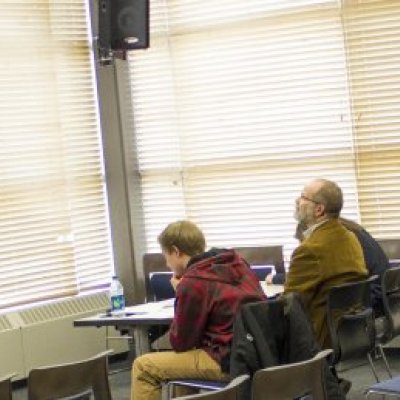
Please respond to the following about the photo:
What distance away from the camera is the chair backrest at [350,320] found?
175 inches

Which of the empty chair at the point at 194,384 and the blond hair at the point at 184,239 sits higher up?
the blond hair at the point at 184,239

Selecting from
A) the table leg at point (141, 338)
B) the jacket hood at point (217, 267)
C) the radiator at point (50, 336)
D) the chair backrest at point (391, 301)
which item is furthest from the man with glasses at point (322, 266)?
the radiator at point (50, 336)

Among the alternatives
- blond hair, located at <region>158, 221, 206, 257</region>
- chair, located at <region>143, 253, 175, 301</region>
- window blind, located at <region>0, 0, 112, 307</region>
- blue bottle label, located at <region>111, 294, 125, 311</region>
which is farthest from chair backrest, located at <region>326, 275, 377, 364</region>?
window blind, located at <region>0, 0, 112, 307</region>

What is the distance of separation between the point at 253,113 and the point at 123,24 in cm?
124

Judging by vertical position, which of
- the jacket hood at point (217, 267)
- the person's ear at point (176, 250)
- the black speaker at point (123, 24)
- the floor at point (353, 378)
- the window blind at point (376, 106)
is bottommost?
the floor at point (353, 378)

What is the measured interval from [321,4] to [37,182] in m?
2.53

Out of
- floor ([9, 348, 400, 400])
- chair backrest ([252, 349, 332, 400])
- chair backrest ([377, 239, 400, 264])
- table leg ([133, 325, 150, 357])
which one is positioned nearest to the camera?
chair backrest ([252, 349, 332, 400])

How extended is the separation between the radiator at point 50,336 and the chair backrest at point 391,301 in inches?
104

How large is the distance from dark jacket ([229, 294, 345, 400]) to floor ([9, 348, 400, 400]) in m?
1.48

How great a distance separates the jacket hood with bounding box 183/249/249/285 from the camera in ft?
12.8

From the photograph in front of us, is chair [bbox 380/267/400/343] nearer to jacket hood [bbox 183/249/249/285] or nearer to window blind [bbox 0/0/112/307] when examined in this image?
jacket hood [bbox 183/249/249/285]

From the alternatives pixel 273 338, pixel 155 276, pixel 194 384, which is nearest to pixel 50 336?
pixel 155 276

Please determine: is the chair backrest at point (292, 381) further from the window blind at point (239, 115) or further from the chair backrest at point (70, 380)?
the window blind at point (239, 115)

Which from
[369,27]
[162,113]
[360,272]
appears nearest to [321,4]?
[369,27]
